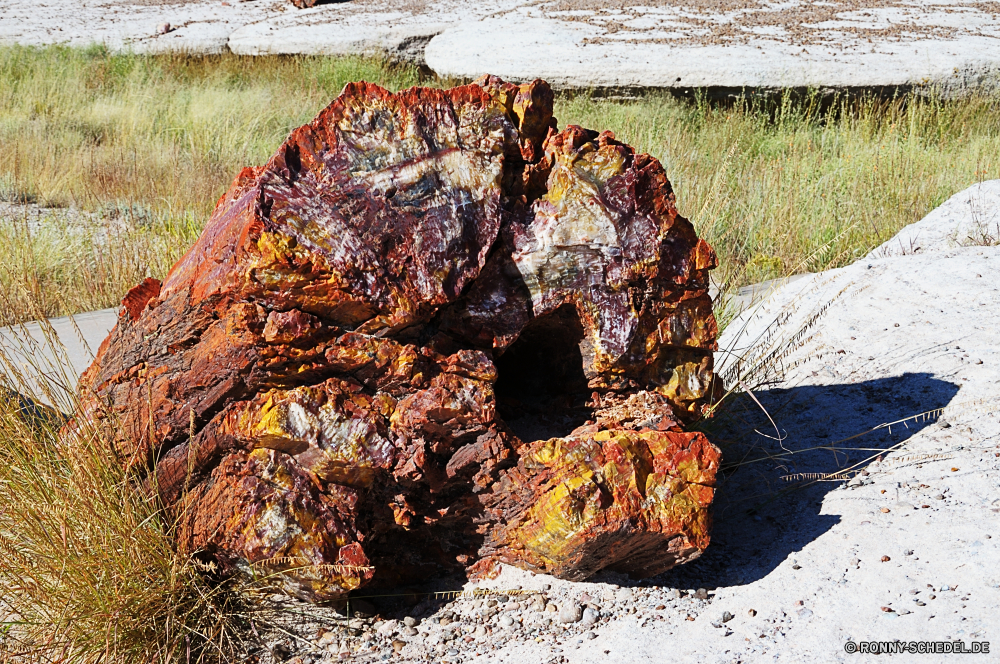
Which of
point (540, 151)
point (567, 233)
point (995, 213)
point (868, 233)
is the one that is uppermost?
point (540, 151)

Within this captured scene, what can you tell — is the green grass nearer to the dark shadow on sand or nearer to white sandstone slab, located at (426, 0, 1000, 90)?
white sandstone slab, located at (426, 0, 1000, 90)

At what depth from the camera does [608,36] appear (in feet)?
30.8

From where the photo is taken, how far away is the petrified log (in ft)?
6.66

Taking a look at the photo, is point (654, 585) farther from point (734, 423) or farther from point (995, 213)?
point (995, 213)

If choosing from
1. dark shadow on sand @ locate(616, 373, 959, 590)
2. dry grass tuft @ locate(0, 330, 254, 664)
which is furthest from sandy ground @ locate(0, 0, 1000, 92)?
dry grass tuft @ locate(0, 330, 254, 664)

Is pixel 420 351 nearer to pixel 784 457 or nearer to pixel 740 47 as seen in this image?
pixel 784 457

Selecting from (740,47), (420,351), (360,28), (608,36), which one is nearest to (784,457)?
(420,351)

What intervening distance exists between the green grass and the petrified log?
218 cm

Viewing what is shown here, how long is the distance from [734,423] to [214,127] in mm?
6525

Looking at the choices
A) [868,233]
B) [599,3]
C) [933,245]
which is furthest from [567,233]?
[599,3]

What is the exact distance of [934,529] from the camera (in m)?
2.21

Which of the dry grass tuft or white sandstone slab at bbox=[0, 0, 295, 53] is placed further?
white sandstone slab at bbox=[0, 0, 295, 53]

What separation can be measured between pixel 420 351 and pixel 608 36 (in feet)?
26.7

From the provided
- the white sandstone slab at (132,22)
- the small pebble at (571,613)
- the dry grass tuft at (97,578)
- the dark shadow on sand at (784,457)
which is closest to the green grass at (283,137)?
the white sandstone slab at (132,22)
